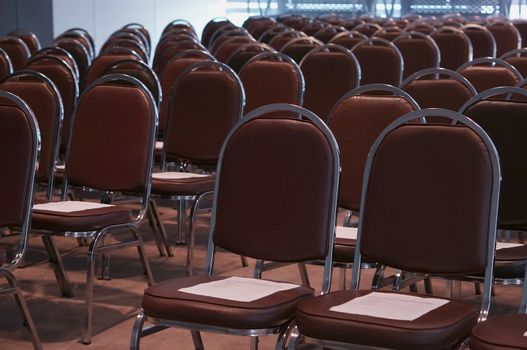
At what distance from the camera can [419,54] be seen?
24.5ft

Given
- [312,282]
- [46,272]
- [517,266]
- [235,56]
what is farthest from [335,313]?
[235,56]

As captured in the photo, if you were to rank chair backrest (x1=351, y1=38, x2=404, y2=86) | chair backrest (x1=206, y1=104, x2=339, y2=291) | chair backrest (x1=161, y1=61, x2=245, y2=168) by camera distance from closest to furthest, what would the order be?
chair backrest (x1=206, y1=104, x2=339, y2=291) < chair backrest (x1=161, y1=61, x2=245, y2=168) < chair backrest (x1=351, y1=38, x2=404, y2=86)

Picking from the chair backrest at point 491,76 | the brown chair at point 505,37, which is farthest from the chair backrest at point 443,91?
the brown chair at point 505,37

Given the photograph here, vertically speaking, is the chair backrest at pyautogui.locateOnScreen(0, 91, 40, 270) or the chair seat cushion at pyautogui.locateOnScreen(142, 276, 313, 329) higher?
the chair backrest at pyautogui.locateOnScreen(0, 91, 40, 270)

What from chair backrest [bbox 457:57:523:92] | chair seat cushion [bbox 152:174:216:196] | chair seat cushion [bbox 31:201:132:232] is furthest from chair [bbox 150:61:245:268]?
chair backrest [bbox 457:57:523:92]

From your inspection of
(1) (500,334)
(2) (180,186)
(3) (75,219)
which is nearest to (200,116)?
(2) (180,186)

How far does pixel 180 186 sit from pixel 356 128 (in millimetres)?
1203

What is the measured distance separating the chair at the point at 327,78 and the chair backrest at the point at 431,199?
272cm

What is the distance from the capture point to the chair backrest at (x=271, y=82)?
19.0ft

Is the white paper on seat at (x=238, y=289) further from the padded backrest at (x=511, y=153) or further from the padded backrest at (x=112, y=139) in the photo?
the padded backrest at (x=112, y=139)

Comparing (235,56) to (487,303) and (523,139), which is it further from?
(487,303)

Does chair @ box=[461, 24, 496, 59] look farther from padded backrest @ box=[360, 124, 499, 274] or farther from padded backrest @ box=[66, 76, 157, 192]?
padded backrest @ box=[360, 124, 499, 274]

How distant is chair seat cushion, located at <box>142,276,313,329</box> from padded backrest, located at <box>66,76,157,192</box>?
5.14 ft

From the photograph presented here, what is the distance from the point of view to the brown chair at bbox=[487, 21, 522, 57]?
9.68 meters
